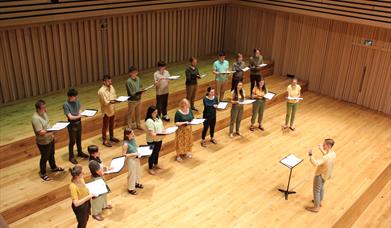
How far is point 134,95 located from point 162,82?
0.66 metres

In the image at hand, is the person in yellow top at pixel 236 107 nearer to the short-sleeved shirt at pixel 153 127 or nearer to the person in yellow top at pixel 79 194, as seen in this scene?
the short-sleeved shirt at pixel 153 127

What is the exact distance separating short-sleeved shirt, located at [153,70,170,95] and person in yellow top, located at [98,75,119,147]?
98 cm

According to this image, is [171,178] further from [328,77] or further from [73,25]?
[328,77]

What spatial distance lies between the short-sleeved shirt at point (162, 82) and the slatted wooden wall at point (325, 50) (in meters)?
4.74

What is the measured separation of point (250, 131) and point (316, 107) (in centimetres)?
238

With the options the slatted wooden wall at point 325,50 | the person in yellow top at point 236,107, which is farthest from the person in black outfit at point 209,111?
the slatted wooden wall at point 325,50

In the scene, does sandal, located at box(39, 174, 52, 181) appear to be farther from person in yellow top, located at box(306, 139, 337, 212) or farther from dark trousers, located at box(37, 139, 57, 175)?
person in yellow top, located at box(306, 139, 337, 212)

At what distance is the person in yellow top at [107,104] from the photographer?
632cm

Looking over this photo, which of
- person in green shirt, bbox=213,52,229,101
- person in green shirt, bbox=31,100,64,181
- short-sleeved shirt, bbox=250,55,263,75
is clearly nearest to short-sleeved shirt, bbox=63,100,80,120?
person in green shirt, bbox=31,100,64,181

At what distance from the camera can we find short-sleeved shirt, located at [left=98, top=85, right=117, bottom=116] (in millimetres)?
6328

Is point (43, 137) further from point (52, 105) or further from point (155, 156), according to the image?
point (52, 105)

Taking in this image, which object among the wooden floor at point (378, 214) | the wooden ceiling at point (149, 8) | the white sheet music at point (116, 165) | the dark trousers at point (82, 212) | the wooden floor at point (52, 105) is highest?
the wooden ceiling at point (149, 8)

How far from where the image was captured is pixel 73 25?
825 cm

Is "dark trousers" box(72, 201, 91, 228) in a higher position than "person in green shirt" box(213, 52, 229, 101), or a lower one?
lower
